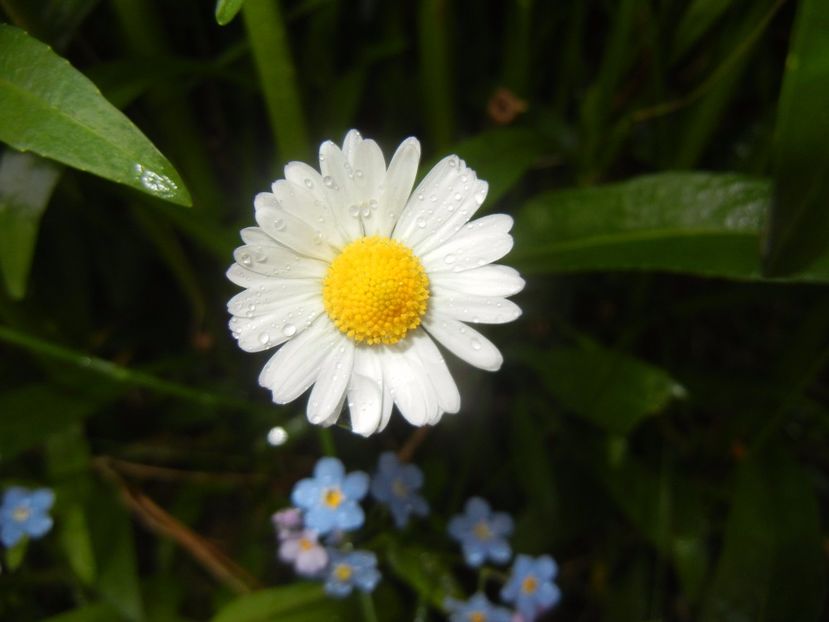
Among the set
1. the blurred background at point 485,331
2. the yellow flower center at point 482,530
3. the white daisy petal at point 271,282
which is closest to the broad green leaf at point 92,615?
the blurred background at point 485,331

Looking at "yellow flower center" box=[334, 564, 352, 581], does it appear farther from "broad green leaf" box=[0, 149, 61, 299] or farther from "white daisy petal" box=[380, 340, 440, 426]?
"broad green leaf" box=[0, 149, 61, 299]

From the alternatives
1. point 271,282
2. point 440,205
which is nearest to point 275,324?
point 271,282

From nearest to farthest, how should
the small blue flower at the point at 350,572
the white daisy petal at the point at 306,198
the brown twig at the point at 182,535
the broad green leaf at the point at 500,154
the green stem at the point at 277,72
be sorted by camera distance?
1. the white daisy petal at the point at 306,198
2. the green stem at the point at 277,72
3. the small blue flower at the point at 350,572
4. the broad green leaf at the point at 500,154
5. the brown twig at the point at 182,535

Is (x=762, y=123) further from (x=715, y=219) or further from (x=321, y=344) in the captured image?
(x=321, y=344)

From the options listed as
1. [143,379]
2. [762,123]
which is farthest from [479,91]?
[143,379]

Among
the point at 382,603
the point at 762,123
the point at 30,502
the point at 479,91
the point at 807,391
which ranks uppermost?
the point at 479,91

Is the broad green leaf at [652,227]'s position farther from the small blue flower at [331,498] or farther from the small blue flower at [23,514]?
the small blue flower at [23,514]

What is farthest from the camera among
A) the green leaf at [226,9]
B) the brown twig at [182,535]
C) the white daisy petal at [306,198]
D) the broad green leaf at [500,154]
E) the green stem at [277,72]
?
the brown twig at [182,535]

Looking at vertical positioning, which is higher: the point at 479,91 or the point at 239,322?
the point at 479,91
